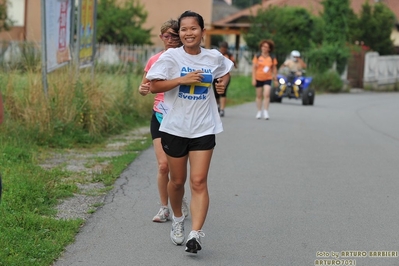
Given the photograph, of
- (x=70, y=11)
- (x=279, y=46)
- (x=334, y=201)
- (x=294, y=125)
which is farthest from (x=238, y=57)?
(x=334, y=201)

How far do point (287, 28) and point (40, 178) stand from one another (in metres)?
30.4

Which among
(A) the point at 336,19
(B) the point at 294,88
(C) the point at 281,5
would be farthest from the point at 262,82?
(C) the point at 281,5

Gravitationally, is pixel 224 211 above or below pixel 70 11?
below

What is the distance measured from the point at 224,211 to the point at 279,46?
98.8ft

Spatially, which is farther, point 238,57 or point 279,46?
point 238,57

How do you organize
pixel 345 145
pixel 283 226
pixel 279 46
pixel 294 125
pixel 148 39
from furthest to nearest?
pixel 148 39
pixel 279 46
pixel 294 125
pixel 345 145
pixel 283 226

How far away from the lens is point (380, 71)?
40281 mm

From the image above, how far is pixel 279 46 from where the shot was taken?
3725cm

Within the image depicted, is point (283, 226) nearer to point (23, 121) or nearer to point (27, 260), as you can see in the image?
point (27, 260)

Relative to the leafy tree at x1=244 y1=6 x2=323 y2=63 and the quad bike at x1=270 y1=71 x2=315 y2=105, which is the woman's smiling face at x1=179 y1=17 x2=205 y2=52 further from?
the leafy tree at x1=244 y1=6 x2=323 y2=63

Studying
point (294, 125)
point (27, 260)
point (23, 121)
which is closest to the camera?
point (27, 260)

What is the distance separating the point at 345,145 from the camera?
524 inches

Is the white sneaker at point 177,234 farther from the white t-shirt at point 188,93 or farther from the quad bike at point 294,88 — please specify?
the quad bike at point 294,88

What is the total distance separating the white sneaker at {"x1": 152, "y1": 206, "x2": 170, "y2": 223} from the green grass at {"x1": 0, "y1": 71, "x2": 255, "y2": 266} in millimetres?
680
